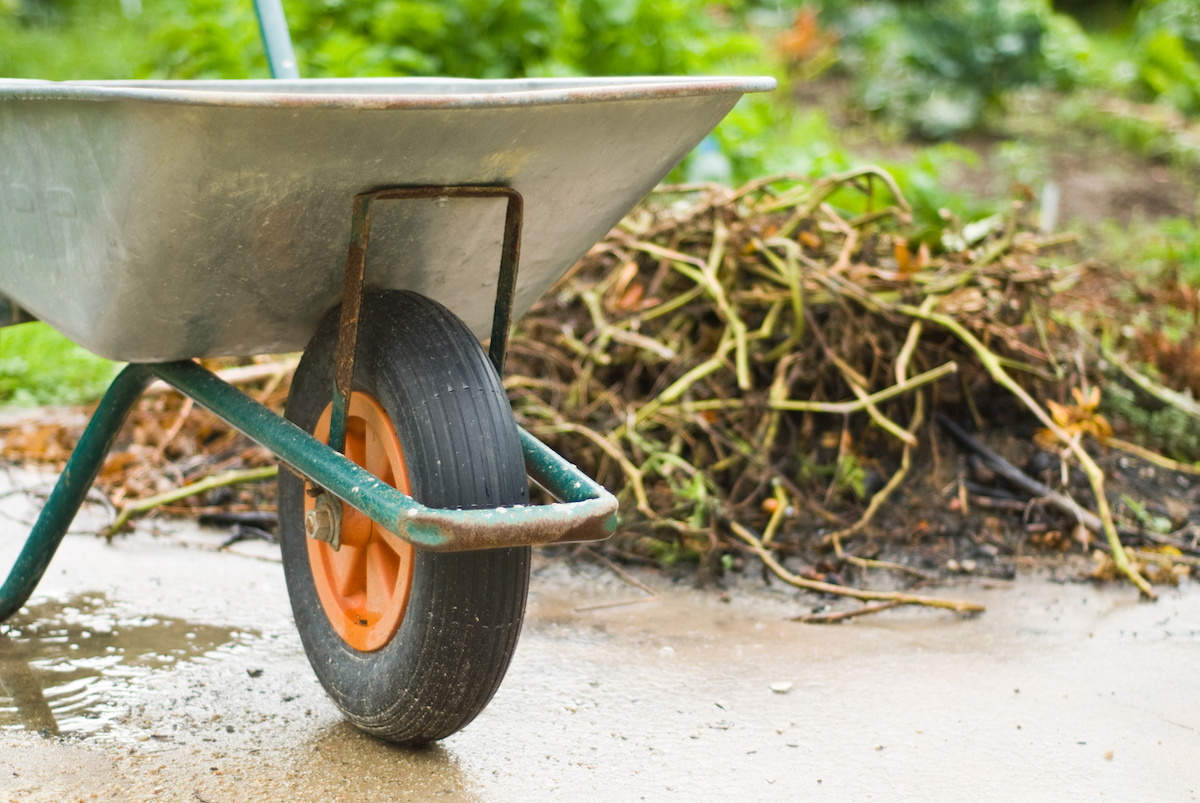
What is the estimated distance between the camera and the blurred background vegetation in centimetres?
425

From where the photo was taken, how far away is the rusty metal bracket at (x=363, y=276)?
4.45 ft

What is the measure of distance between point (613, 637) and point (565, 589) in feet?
0.93

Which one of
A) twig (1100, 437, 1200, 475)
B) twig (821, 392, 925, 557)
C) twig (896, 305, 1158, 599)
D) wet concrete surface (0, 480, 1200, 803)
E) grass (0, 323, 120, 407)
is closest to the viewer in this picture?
wet concrete surface (0, 480, 1200, 803)

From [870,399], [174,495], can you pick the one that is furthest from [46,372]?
[870,399]

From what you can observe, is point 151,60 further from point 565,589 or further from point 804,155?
point 565,589

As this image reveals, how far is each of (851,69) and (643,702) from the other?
703 cm

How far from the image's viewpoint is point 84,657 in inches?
71.1

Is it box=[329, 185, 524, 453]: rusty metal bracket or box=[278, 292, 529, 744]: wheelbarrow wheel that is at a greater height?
box=[329, 185, 524, 453]: rusty metal bracket

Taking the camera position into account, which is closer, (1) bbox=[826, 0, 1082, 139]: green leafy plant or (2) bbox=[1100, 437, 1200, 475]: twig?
(2) bbox=[1100, 437, 1200, 475]: twig

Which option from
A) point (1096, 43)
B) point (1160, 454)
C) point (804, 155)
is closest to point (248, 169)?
point (1160, 454)

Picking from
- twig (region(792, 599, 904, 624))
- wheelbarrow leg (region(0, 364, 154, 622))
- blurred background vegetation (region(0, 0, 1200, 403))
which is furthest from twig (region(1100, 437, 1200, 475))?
wheelbarrow leg (region(0, 364, 154, 622))

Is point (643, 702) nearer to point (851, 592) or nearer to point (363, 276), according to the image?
point (851, 592)

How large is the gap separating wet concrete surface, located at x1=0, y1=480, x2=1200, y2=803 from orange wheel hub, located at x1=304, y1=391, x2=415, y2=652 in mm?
179

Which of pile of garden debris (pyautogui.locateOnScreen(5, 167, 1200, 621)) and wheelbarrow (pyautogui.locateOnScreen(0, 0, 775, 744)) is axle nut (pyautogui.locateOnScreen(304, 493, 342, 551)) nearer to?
wheelbarrow (pyautogui.locateOnScreen(0, 0, 775, 744))
